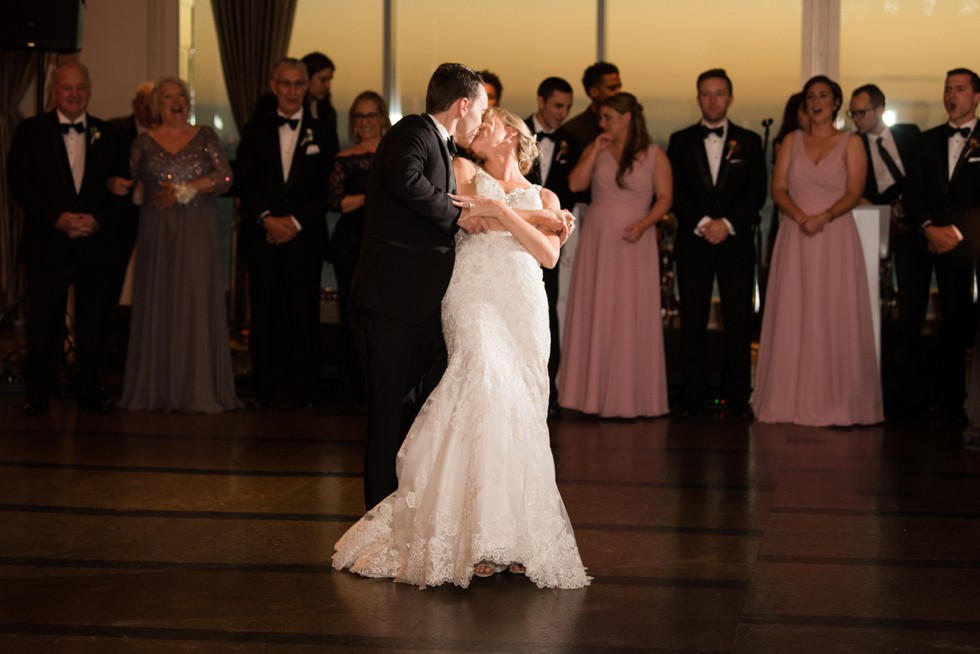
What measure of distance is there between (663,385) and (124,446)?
9.54ft

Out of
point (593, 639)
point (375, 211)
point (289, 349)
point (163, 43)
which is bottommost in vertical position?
point (593, 639)

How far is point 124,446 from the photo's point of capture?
667 cm

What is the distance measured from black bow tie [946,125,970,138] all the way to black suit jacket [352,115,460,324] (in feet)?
13.9


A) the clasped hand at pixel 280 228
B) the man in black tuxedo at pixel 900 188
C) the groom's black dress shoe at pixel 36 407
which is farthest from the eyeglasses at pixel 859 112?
the groom's black dress shoe at pixel 36 407

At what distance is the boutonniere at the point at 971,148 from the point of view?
7.62 meters

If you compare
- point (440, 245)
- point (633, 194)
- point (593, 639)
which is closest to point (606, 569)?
point (593, 639)

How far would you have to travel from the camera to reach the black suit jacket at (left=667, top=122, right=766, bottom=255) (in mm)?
7867

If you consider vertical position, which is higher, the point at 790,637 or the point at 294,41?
the point at 294,41

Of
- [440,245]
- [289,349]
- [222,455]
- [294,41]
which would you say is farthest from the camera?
[294,41]

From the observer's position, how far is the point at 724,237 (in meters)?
7.84

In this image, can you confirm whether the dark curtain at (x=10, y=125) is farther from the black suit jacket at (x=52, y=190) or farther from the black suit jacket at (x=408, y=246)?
the black suit jacket at (x=408, y=246)

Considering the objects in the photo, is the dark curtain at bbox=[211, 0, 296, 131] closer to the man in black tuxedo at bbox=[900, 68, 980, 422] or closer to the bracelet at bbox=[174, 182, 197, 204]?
the bracelet at bbox=[174, 182, 197, 204]

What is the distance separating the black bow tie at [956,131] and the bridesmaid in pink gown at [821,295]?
51 centimetres

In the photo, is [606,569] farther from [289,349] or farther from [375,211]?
[289,349]
